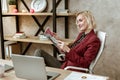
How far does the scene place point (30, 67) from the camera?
1488mm

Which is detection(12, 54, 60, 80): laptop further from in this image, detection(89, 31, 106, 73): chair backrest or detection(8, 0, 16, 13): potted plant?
detection(8, 0, 16, 13): potted plant

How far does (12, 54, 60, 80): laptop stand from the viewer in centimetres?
145

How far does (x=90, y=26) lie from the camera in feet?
7.79

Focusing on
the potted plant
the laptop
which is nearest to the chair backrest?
the laptop

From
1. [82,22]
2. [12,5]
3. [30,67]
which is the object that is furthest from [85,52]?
[12,5]

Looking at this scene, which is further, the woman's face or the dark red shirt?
the woman's face

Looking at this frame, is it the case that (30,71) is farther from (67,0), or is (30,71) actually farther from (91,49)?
(67,0)

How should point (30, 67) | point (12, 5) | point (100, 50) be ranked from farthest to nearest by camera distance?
point (12, 5) < point (100, 50) < point (30, 67)

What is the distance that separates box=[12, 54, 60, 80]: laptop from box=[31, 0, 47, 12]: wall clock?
1984mm

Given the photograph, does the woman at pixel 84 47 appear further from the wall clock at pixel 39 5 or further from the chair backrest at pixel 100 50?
the wall clock at pixel 39 5

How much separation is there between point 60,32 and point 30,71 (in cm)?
208

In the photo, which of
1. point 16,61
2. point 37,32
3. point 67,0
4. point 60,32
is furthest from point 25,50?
point 16,61

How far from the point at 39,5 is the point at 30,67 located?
2140 millimetres

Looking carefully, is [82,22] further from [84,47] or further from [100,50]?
[100,50]
